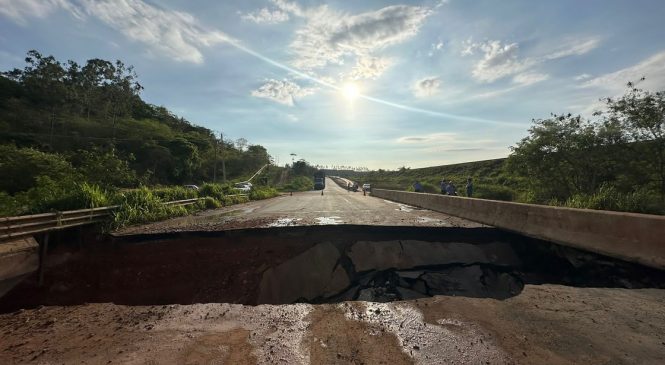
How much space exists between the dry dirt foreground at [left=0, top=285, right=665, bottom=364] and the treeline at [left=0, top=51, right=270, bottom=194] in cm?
2244

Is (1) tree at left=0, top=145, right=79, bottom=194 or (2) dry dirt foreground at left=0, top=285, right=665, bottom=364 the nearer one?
(2) dry dirt foreground at left=0, top=285, right=665, bottom=364

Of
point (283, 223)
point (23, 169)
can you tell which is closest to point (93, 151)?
point (23, 169)

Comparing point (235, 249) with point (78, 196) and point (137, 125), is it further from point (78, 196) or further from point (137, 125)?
point (137, 125)

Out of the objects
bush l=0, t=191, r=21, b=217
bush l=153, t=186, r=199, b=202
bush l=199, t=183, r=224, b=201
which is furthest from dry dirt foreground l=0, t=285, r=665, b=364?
bush l=199, t=183, r=224, b=201

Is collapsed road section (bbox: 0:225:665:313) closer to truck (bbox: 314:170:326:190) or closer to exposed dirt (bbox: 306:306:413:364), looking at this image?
exposed dirt (bbox: 306:306:413:364)

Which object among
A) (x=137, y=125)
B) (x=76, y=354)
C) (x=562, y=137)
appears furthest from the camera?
(x=137, y=125)

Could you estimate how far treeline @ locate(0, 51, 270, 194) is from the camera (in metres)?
26.1

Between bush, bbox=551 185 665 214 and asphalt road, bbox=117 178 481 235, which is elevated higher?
bush, bbox=551 185 665 214

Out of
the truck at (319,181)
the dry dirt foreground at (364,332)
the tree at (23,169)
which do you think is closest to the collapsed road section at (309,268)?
the dry dirt foreground at (364,332)

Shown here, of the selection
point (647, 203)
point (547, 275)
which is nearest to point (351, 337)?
Result: point (547, 275)

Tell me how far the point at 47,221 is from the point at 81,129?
52.8 metres

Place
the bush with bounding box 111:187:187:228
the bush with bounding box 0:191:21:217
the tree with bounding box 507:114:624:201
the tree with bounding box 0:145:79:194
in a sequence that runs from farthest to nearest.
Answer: the tree with bounding box 0:145:79:194, the tree with bounding box 507:114:624:201, the bush with bounding box 111:187:187:228, the bush with bounding box 0:191:21:217

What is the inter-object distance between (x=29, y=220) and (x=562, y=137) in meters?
23.0

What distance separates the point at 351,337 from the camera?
471cm
